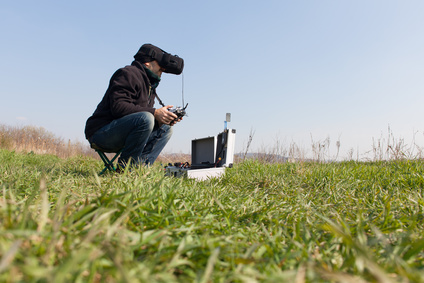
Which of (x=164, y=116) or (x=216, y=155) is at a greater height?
(x=164, y=116)

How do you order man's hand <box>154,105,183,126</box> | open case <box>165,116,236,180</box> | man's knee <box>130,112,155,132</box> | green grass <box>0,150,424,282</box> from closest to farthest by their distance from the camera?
1. green grass <box>0,150,424,282</box>
2. man's knee <box>130,112,155,132</box>
3. man's hand <box>154,105,183,126</box>
4. open case <box>165,116,236,180</box>

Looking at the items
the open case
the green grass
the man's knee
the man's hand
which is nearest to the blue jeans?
the man's knee

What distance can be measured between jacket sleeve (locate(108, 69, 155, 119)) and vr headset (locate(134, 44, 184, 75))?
14.0 inches

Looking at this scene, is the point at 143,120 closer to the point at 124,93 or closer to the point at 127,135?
the point at 127,135

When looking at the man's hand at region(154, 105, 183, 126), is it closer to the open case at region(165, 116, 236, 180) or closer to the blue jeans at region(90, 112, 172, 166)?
the blue jeans at region(90, 112, 172, 166)

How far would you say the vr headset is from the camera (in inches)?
131

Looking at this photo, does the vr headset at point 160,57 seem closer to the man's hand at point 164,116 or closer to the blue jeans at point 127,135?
the man's hand at point 164,116

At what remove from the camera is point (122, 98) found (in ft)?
9.63

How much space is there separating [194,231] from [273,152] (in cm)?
729

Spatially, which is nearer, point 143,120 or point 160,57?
point 143,120

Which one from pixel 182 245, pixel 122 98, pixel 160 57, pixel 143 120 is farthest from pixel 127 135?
pixel 182 245

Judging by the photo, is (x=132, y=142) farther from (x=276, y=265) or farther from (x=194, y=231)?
(x=276, y=265)

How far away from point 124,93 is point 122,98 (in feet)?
0.23

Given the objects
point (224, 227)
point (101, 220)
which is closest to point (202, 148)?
point (224, 227)
